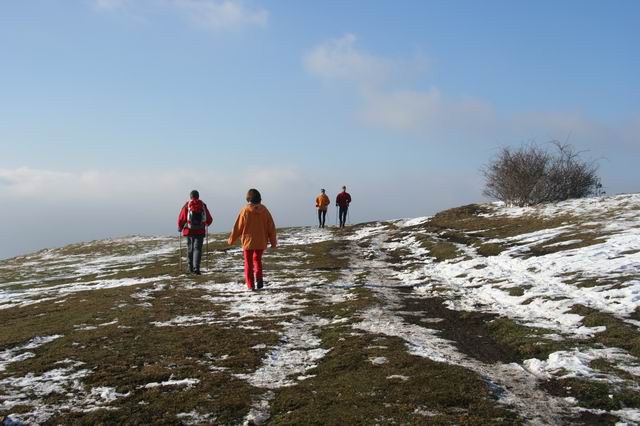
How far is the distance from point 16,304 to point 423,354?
1407 cm

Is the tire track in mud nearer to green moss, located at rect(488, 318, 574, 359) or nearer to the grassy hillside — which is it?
the grassy hillside

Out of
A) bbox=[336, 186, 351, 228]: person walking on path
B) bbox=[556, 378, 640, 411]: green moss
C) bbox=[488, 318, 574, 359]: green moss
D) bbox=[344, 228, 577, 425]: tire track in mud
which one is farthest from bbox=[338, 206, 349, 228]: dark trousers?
bbox=[556, 378, 640, 411]: green moss

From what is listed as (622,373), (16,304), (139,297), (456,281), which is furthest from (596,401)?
(16,304)

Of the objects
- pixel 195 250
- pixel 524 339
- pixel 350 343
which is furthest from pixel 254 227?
pixel 524 339

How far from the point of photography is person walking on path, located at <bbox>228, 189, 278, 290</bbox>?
49.5ft

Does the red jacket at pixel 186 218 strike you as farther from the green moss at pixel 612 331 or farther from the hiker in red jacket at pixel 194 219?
the green moss at pixel 612 331

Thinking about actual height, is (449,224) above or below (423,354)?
above

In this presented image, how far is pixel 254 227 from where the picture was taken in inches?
595

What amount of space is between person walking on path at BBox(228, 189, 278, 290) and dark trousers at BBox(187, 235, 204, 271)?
4.02m

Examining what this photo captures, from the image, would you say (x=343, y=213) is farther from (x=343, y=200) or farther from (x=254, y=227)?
(x=254, y=227)

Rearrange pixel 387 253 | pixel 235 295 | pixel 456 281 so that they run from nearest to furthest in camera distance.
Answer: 1. pixel 235 295
2. pixel 456 281
3. pixel 387 253

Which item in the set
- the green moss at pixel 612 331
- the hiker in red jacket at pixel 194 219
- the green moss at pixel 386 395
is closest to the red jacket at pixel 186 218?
the hiker in red jacket at pixel 194 219

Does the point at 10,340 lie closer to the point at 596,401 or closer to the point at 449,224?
the point at 596,401

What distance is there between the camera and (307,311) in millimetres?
12047
